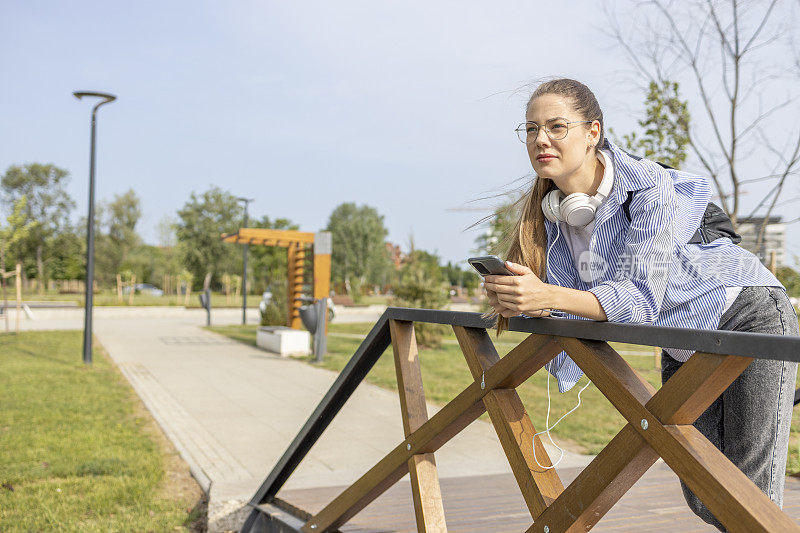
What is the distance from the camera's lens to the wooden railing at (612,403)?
Result: 1.18m

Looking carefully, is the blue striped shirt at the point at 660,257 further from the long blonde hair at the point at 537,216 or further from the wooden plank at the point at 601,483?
the wooden plank at the point at 601,483

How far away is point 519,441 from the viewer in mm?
1722

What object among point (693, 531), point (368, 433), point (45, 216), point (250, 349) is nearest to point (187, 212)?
point (45, 216)

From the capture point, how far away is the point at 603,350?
150 centimetres

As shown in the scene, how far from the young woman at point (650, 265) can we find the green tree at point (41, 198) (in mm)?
57018

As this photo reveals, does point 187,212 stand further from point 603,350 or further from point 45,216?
point 603,350

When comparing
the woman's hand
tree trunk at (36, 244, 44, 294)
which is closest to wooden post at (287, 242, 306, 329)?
the woman's hand

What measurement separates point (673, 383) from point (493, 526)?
205 centimetres

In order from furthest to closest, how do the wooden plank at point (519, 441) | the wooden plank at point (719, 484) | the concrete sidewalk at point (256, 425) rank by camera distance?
the concrete sidewalk at point (256, 425) < the wooden plank at point (519, 441) < the wooden plank at point (719, 484)

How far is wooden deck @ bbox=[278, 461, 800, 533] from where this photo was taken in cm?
310

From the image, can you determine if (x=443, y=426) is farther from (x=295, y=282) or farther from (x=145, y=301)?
(x=145, y=301)

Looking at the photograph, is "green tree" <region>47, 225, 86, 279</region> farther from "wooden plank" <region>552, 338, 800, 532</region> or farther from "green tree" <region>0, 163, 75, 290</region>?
"wooden plank" <region>552, 338, 800, 532</region>

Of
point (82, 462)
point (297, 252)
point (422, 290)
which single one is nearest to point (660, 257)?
point (82, 462)

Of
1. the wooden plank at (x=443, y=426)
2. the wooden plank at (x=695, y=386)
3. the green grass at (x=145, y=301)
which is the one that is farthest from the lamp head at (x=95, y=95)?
the green grass at (x=145, y=301)
